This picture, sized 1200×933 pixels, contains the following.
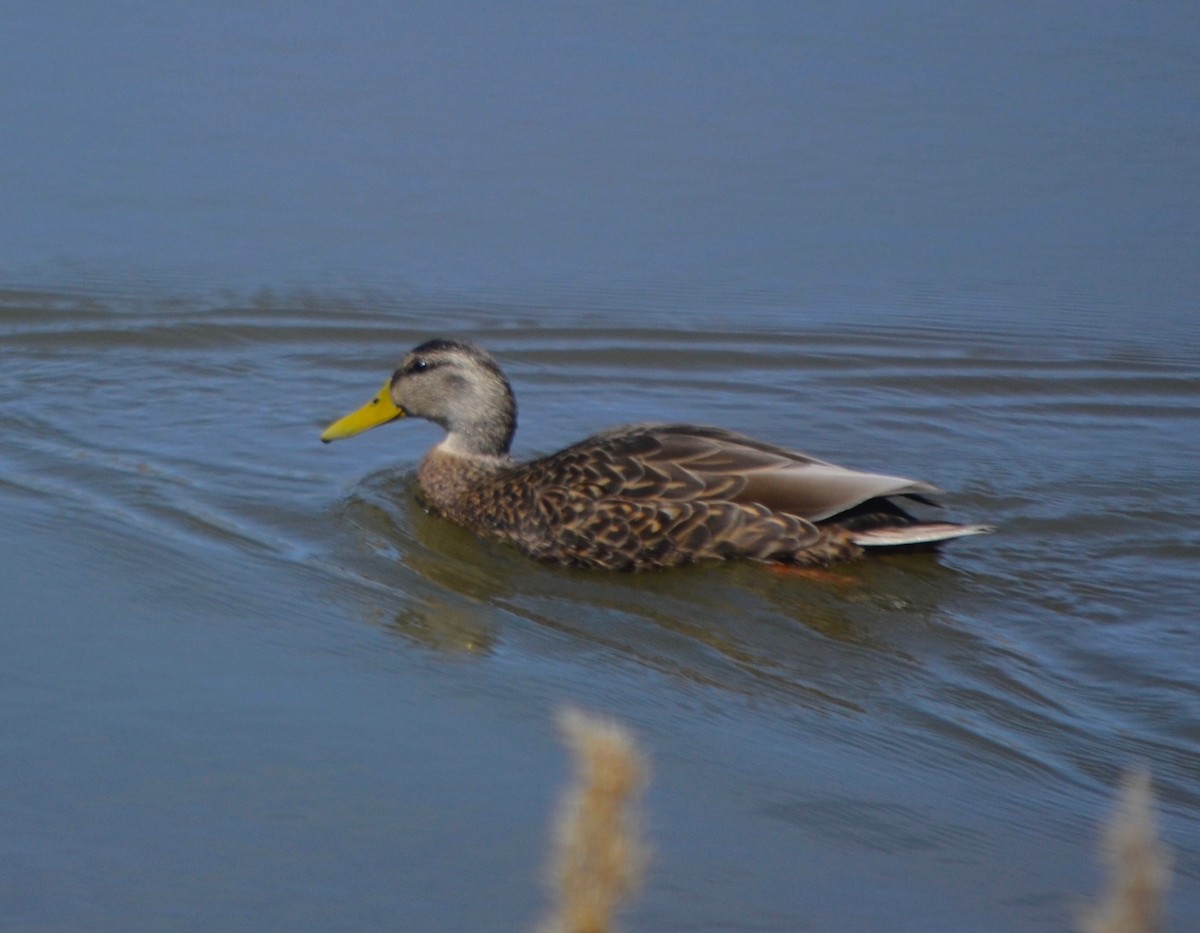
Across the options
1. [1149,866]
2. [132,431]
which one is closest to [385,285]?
[132,431]

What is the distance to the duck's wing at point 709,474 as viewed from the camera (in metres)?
6.63

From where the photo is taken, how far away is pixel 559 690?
5164mm

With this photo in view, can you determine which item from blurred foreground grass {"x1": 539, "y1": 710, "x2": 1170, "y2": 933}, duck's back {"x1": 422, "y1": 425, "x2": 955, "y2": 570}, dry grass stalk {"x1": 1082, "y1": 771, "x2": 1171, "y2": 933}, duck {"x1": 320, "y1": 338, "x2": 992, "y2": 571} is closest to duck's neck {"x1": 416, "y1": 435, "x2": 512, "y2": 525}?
duck {"x1": 320, "y1": 338, "x2": 992, "y2": 571}

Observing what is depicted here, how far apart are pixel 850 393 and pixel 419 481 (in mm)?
2566

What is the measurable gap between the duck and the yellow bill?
84 cm

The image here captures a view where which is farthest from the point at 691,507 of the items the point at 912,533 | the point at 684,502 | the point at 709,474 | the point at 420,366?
the point at 420,366

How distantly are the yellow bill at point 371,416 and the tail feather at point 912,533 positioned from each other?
88.8 inches

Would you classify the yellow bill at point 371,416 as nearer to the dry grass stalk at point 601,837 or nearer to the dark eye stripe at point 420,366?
the dark eye stripe at point 420,366

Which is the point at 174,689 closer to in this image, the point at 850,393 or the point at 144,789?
the point at 144,789

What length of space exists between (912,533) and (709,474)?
82 cm

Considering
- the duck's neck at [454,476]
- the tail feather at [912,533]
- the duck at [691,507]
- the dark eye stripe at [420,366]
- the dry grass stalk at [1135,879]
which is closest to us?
the dry grass stalk at [1135,879]

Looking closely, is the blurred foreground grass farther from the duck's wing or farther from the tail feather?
the duck's wing

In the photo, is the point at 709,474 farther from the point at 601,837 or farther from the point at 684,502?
the point at 601,837

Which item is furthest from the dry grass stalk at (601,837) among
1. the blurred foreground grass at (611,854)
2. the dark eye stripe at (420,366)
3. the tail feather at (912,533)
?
the dark eye stripe at (420,366)
